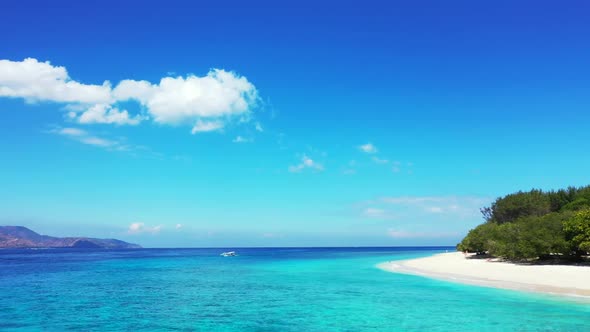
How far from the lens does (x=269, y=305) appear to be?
29.7 meters

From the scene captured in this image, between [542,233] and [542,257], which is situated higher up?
[542,233]

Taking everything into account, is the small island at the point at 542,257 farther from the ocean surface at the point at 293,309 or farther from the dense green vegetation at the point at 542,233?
the ocean surface at the point at 293,309

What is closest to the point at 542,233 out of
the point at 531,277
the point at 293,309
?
the point at 531,277

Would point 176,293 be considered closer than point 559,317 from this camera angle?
No

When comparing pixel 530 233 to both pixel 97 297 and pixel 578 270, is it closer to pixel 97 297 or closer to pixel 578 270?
pixel 578 270

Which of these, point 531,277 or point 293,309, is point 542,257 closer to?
point 531,277

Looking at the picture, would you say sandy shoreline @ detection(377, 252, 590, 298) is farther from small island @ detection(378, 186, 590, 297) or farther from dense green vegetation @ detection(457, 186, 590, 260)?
dense green vegetation @ detection(457, 186, 590, 260)

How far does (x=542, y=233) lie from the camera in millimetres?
46219

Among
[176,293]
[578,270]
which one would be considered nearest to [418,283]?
[578,270]

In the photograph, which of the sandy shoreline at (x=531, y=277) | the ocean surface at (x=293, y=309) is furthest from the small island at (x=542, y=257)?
the ocean surface at (x=293, y=309)

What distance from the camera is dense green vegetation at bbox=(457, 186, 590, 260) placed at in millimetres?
43094

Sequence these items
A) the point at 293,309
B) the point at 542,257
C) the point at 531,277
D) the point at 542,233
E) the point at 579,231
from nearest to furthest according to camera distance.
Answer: the point at 293,309 → the point at 531,277 → the point at 579,231 → the point at 542,233 → the point at 542,257

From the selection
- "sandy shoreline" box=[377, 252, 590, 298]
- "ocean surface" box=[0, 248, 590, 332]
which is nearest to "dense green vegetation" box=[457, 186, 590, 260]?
"sandy shoreline" box=[377, 252, 590, 298]

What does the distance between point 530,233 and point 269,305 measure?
3370cm
